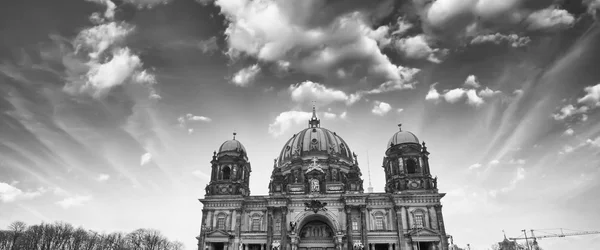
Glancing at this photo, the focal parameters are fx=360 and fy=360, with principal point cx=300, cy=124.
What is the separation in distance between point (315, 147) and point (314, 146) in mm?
347

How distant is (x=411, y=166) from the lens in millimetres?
55125

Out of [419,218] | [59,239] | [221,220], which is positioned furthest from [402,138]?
[59,239]

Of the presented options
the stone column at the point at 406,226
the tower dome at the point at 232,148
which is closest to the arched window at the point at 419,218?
the stone column at the point at 406,226

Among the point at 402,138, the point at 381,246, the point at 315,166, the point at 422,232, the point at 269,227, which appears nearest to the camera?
the point at 422,232

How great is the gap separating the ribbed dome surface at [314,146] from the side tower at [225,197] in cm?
1020

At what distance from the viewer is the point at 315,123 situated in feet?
257

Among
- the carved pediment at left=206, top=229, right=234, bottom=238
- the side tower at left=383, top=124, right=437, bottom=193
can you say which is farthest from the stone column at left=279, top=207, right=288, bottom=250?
the side tower at left=383, top=124, right=437, bottom=193

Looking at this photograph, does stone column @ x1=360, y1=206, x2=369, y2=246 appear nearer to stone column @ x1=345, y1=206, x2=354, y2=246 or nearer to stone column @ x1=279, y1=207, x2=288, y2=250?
stone column @ x1=345, y1=206, x2=354, y2=246

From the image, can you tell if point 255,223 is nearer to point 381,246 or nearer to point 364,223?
point 364,223

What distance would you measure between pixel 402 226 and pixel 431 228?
3.86 metres

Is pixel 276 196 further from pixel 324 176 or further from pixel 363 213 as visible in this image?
pixel 363 213

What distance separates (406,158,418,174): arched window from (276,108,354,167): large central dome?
1386 cm

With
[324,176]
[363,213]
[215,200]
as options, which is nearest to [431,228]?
[363,213]

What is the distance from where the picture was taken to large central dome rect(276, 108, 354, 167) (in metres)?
65.2
